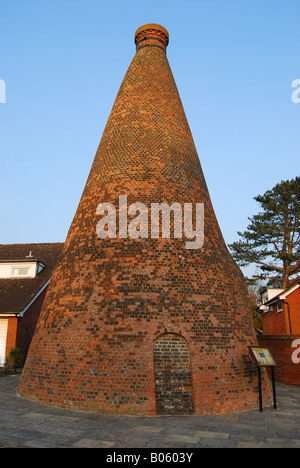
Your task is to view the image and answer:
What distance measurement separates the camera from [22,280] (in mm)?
20547

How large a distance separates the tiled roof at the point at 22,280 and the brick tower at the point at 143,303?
28.5 ft

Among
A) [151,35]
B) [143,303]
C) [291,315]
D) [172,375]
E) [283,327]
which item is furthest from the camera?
[283,327]

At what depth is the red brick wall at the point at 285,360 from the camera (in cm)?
1353

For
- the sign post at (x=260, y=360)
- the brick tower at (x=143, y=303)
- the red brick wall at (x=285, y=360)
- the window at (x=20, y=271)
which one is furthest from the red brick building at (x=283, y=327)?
the window at (x=20, y=271)

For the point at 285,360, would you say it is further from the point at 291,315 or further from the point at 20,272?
the point at 20,272

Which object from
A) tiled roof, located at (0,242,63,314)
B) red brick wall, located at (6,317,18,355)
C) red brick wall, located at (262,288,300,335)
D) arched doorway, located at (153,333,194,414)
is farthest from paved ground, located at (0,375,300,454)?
red brick wall, located at (262,288,300,335)

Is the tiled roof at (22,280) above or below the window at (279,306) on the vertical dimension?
above

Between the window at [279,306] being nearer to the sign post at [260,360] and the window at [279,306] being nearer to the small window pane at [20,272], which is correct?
the sign post at [260,360]

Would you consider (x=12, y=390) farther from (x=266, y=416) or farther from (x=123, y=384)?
(x=266, y=416)

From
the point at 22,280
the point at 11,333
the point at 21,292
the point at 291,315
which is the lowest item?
the point at 11,333

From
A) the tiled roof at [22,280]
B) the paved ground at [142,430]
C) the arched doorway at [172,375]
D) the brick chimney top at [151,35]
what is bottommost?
the paved ground at [142,430]

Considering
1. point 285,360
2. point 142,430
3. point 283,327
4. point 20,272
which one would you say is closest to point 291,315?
point 283,327

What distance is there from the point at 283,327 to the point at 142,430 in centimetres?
1819
